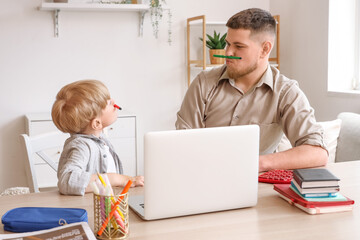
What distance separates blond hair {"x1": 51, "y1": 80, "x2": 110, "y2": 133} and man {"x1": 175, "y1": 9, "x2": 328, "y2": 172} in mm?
628

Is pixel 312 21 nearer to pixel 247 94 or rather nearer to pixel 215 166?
pixel 247 94

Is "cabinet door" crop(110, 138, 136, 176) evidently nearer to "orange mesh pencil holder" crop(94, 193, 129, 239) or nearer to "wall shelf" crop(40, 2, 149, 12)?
"wall shelf" crop(40, 2, 149, 12)

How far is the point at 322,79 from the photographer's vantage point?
3.44m

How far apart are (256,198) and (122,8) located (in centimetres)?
246

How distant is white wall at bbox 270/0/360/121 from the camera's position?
3354mm

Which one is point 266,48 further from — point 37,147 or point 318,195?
point 37,147

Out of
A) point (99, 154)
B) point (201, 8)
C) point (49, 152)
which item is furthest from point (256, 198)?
point (201, 8)

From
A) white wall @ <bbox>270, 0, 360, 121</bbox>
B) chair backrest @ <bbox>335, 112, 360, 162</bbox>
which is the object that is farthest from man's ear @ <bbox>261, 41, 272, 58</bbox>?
white wall @ <bbox>270, 0, 360, 121</bbox>

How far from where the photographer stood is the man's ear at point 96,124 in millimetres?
1599

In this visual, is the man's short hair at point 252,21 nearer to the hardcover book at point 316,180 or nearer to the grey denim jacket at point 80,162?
the grey denim jacket at point 80,162

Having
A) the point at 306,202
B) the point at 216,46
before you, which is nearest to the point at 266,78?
the point at 306,202

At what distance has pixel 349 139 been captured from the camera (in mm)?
2873

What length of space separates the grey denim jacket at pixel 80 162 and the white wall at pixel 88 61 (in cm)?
201

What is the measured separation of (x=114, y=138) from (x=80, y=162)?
6.15 ft
